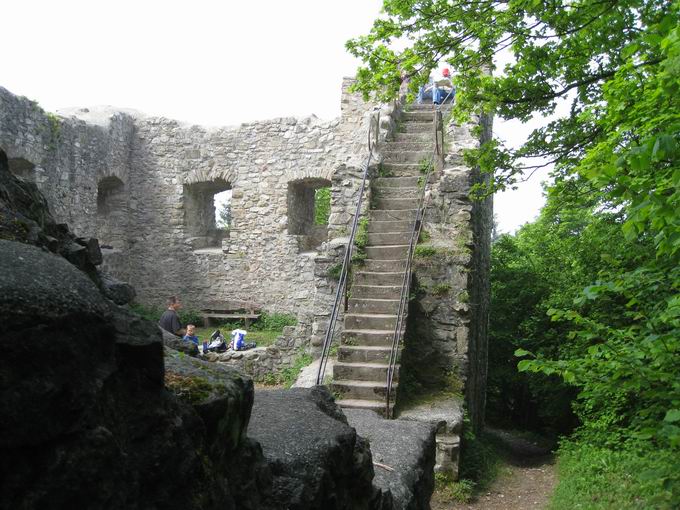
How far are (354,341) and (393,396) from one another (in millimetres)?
886

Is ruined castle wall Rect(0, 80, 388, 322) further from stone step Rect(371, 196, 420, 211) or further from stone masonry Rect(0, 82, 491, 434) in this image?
stone step Rect(371, 196, 420, 211)

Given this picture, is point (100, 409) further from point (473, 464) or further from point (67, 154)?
point (67, 154)

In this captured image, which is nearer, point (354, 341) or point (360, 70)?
point (360, 70)

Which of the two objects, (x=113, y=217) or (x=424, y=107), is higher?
(x=424, y=107)

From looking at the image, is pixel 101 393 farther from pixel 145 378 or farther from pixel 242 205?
pixel 242 205

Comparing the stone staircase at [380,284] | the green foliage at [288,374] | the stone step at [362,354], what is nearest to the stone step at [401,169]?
the stone staircase at [380,284]

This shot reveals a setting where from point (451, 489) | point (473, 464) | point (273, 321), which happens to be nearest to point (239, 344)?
point (273, 321)

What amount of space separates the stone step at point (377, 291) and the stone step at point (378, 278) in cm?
9

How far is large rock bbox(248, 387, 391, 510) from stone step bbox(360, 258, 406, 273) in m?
4.79

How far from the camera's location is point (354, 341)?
7.05 m

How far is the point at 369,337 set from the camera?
7.04m

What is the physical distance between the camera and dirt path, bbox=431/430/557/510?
6066mm

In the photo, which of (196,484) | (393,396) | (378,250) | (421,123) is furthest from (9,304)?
(421,123)

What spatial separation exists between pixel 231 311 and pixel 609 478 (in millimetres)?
10071
